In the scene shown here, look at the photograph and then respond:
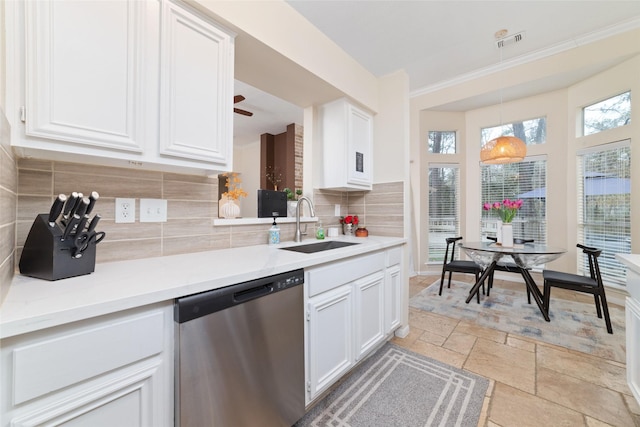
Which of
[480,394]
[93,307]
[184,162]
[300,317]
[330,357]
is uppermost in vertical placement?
[184,162]

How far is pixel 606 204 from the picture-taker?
10.8ft

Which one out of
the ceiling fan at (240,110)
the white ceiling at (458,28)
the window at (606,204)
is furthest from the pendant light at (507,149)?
the ceiling fan at (240,110)

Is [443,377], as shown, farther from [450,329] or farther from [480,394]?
[450,329]

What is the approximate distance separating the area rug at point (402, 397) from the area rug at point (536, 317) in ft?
3.71

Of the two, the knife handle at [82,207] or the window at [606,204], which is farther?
the window at [606,204]

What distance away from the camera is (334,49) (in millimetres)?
2041

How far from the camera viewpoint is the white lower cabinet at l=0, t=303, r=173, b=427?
23.9 inches

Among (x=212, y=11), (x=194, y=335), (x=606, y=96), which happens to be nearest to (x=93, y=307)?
(x=194, y=335)

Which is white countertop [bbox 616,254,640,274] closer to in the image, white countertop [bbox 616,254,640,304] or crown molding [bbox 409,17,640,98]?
white countertop [bbox 616,254,640,304]

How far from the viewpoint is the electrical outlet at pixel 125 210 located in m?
1.27

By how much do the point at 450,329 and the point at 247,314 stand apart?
7.52ft

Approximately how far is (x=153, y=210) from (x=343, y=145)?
61.9 inches

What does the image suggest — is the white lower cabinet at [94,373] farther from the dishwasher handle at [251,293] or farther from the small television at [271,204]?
the small television at [271,204]

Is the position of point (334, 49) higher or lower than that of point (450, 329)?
higher
